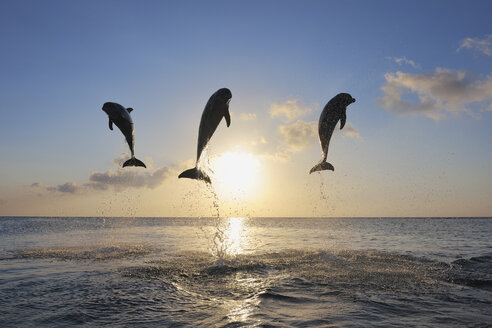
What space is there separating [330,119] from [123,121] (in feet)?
23.4

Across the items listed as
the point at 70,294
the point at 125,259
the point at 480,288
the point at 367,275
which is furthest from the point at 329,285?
the point at 125,259

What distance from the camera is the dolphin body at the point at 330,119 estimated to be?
10.7 metres

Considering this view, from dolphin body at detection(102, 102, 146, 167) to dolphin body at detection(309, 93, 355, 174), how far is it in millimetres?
6419

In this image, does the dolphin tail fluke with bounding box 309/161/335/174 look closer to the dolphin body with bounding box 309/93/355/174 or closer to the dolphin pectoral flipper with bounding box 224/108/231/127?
the dolphin body with bounding box 309/93/355/174

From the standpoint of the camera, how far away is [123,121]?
447 inches

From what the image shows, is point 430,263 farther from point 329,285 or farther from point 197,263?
point 197,263

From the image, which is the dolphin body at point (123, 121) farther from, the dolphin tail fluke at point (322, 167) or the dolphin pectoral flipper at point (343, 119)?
the dolphin pectoral flipper at point (343, 119)

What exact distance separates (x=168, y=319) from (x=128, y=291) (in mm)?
2662

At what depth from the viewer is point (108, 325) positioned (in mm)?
6027

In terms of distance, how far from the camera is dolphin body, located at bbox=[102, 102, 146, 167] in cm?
1117

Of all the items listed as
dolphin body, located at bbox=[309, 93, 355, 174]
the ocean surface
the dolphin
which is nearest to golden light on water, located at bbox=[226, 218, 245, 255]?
the ocean surface

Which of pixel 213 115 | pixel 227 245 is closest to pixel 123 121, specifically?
pixel 213 115

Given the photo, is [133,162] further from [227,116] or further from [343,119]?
[343,119]

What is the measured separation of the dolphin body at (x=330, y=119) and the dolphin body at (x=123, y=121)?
642 centimetres
